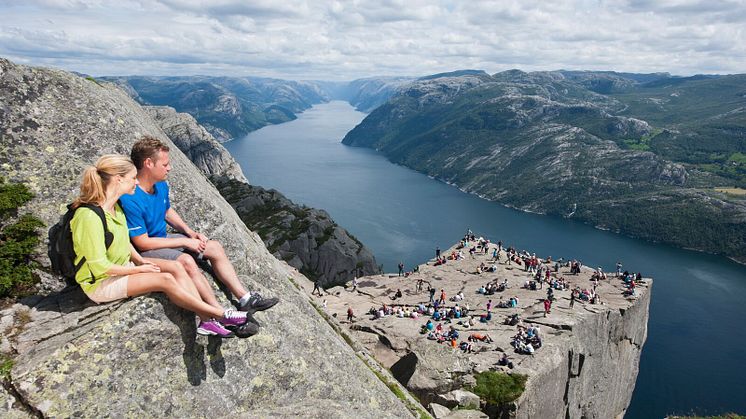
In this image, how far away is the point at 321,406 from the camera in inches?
446

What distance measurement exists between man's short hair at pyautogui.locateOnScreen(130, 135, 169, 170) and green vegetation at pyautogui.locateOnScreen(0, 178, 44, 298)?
10.0 ft

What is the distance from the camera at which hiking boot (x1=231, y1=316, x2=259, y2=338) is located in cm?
1052

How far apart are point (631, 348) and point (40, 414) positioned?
70.1m

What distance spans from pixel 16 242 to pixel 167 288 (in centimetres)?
459

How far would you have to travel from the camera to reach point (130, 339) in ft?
31.3

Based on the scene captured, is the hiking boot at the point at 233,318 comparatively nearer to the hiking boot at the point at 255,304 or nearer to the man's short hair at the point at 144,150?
the hiking boot at the point at 255,304

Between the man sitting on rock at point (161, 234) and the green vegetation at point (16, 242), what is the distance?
2.81m

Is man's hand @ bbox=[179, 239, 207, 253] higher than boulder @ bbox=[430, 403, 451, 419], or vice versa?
man's hand @ bbox=[179, 239, 207, 253]

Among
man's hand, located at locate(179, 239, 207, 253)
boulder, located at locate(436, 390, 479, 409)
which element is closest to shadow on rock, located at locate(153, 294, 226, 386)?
man's hand, located at locate(179, 239, 207, 253)

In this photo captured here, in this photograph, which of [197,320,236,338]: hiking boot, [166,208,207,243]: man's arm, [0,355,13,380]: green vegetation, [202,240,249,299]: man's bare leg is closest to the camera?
[0,355,13,380]: green vegetation

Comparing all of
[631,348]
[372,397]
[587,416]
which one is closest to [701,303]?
[631,348]

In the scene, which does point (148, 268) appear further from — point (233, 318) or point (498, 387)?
point (498, 387)

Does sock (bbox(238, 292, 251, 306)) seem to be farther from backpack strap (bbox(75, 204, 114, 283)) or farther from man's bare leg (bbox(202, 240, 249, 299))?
backpack strap (bbox(75, 204, 114, 283))

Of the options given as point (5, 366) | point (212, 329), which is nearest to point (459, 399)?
point (212, 329)
